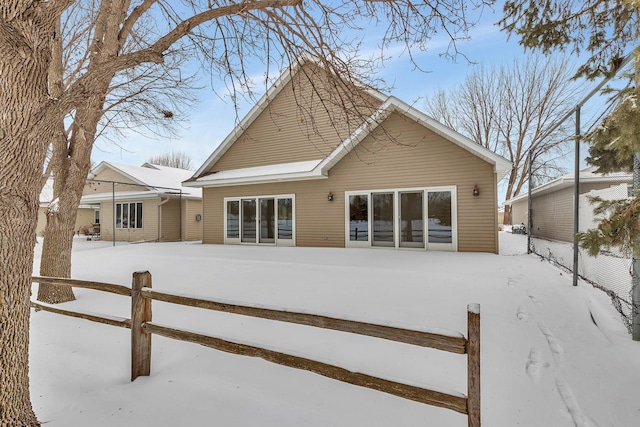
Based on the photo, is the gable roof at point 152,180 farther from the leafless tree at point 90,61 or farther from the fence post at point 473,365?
the fence post at point 473,365

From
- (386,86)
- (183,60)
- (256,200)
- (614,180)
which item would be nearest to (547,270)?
(614,180)

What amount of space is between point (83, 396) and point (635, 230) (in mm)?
4840

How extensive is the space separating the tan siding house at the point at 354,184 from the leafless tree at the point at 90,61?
9.64 feet

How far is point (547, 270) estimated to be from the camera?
7.21 m

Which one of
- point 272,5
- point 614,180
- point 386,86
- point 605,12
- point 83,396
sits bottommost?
point 83,396

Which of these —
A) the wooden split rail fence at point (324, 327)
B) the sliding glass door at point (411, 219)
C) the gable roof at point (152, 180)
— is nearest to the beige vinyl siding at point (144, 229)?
the gable roof at point (152, 180)

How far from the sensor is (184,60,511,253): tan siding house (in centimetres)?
1016

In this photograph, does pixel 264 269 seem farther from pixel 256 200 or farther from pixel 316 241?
pixel 256 200

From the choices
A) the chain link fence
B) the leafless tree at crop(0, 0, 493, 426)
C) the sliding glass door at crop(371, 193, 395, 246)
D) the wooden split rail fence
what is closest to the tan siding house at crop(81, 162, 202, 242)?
the leafless tree at crop(0, 0, 493, 426)

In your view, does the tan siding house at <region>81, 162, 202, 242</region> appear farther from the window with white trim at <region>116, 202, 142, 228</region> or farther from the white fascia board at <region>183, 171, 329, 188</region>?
the white fascia board at <region>183, 171, 329, 188</region>

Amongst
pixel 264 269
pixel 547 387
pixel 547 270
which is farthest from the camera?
pixel 264 269

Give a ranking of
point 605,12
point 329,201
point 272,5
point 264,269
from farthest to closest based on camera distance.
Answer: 1. point 329,201
2. point 264,269
3. point 605,12
4. point 272,5

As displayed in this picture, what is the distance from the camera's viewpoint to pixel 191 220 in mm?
19312

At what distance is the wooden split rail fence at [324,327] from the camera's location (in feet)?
6.01
